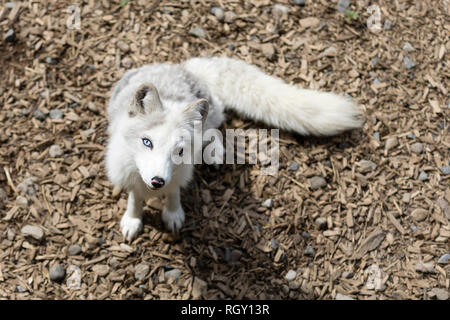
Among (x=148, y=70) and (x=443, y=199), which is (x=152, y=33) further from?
(x=443, y=199)

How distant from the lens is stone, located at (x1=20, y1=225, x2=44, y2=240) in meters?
3.47

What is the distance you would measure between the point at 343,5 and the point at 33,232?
11.9ft

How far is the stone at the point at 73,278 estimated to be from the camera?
3.40 m

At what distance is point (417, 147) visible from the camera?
4004mm

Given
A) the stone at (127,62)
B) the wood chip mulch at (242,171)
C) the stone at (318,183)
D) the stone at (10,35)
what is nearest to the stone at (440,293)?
the wood chip mulch at (242,171)

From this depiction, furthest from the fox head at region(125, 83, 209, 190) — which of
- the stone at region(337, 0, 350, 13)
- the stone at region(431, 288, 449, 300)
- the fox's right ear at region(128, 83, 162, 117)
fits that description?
the stone at region(337, 0, 350, 13)

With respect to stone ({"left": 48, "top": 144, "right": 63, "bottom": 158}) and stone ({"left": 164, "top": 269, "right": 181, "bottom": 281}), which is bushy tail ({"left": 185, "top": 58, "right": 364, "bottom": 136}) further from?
stone ({"left": 164, "top": 269, "right": 181, "bottom": 281})

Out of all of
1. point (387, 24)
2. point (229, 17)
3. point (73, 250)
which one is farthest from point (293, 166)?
point (73, 250)

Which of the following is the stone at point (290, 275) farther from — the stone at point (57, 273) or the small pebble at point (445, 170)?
the stone at point (57, 273)

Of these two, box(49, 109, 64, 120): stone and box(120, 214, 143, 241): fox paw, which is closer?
box(120, 214, 143, 241): fox paw

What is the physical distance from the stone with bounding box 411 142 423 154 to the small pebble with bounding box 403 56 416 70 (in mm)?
797

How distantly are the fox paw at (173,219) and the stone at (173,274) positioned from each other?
0.32 meters

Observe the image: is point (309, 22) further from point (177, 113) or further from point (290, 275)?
point (290, 275)
